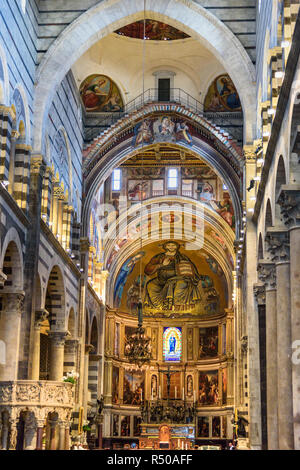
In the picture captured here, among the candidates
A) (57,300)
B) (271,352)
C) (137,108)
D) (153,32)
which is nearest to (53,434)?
(271,352)

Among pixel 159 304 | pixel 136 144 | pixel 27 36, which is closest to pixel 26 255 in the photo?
pixel 27 36

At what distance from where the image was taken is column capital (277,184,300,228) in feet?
45.0

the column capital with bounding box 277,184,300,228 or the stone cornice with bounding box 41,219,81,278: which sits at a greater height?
the stone cornice with bounding box 41,219,81,278

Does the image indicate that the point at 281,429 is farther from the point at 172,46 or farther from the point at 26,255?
the point at 172,46

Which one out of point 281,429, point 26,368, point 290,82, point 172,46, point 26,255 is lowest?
point 281,429

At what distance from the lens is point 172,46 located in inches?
1224

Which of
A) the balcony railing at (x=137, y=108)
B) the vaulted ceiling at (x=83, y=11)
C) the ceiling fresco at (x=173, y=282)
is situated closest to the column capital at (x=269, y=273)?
the vaulted ceiling at (x=83, y=11)

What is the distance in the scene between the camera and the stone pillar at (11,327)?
20.0 meters

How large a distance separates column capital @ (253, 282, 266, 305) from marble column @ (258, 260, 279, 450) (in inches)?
91.3

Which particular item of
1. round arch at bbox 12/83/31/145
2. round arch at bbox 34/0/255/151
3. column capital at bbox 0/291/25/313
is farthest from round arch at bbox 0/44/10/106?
column capital at bbox 0/291/25/313

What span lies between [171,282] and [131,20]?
2219 cm

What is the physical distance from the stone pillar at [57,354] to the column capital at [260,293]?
7.60m

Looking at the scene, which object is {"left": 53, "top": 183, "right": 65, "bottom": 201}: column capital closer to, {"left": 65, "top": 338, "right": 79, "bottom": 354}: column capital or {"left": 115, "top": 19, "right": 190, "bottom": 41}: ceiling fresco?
{"left": 65, "top": 338, "right": 79, "bottom": 354}: column capital

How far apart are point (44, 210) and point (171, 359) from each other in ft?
75.8
